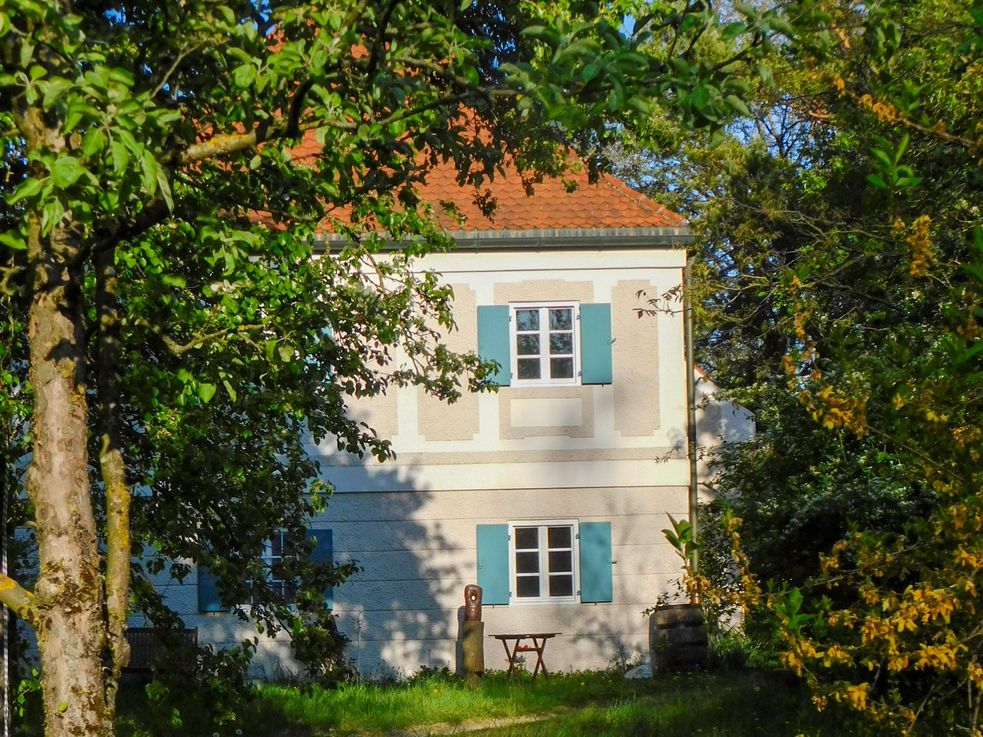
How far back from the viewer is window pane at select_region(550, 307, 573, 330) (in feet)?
59.7

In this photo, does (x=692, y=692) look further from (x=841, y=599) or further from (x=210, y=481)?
(x=210, y=481)

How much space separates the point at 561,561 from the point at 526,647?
133cm

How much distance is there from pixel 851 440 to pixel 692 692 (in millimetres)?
4471

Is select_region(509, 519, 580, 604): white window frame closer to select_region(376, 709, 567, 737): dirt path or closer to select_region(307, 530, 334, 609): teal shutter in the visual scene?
select_region(307, 530, 334, 609): teal shutter

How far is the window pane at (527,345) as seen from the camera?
59.5 feet

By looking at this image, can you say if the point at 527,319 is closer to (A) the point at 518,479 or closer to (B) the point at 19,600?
(A) the point at 518,479

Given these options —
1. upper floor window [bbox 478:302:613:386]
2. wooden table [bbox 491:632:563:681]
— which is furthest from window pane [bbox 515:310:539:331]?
wooden table [bbox 491:632:563:681]

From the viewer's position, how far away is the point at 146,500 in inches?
345

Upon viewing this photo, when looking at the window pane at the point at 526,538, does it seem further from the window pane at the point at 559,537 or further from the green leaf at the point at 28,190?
the green leaf at the point at 28,190

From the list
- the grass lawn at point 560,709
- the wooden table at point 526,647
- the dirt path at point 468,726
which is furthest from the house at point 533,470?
the dirt path at point 468,726

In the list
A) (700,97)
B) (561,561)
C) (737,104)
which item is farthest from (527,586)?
(700,97)

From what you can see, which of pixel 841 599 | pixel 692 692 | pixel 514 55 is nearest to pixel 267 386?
pixel 514 55

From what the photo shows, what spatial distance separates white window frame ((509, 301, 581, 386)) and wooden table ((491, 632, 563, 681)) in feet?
10.7

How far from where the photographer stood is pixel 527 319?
18.2m
